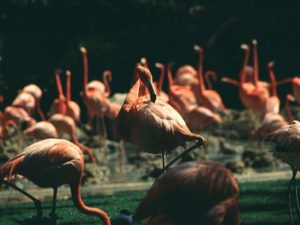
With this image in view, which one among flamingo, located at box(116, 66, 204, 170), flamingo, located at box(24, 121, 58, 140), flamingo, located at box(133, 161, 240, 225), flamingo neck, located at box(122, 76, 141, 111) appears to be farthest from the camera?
flamingo, located at box(24, 121, 58, 140)

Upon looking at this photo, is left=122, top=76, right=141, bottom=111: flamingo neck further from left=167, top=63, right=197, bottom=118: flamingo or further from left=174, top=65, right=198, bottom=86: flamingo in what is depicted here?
left=174, top=65, right=198, bottom=86: flamingo

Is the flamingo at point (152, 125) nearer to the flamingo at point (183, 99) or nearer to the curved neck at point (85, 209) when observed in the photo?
the curved neck at point (85, 209)

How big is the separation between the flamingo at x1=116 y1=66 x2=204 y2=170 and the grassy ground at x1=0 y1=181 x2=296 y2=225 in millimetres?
649

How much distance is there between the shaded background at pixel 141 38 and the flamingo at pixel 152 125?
Result: 8793 millimetres

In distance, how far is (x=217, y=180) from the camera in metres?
4.22

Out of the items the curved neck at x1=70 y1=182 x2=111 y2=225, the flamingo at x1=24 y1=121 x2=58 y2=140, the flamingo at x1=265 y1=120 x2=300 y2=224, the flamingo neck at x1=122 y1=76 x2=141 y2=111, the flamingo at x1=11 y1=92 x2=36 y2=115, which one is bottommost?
the flamingo at x1=24 y1=121 x2=58 y2=140


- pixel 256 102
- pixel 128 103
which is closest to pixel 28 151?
pixel 128 103

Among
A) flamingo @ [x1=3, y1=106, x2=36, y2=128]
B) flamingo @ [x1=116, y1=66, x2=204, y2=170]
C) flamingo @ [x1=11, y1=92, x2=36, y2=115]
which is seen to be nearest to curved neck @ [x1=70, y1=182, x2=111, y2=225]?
flamingo @ [x1=116, y1=66, x2=204, y2=170]

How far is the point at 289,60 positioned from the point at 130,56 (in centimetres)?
269

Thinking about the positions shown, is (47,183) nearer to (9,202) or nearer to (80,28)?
(9,202)

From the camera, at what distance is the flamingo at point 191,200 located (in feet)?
13.6

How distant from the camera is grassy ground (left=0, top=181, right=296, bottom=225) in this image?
21.1ft

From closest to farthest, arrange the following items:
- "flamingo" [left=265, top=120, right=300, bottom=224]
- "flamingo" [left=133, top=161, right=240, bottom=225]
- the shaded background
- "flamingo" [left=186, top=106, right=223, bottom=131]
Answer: "flamingo" [left=133, top=161, right=240, bottom=225]
"flamingo" [left=265, top=120, right=300, bottom=224]
"flamingo" [left=186, top=106, right=223, bottom=131]
the shaded background

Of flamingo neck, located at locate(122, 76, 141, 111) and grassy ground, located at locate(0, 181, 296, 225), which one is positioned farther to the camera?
flamingo neck, located at locate(122, 76, 141, 111)
